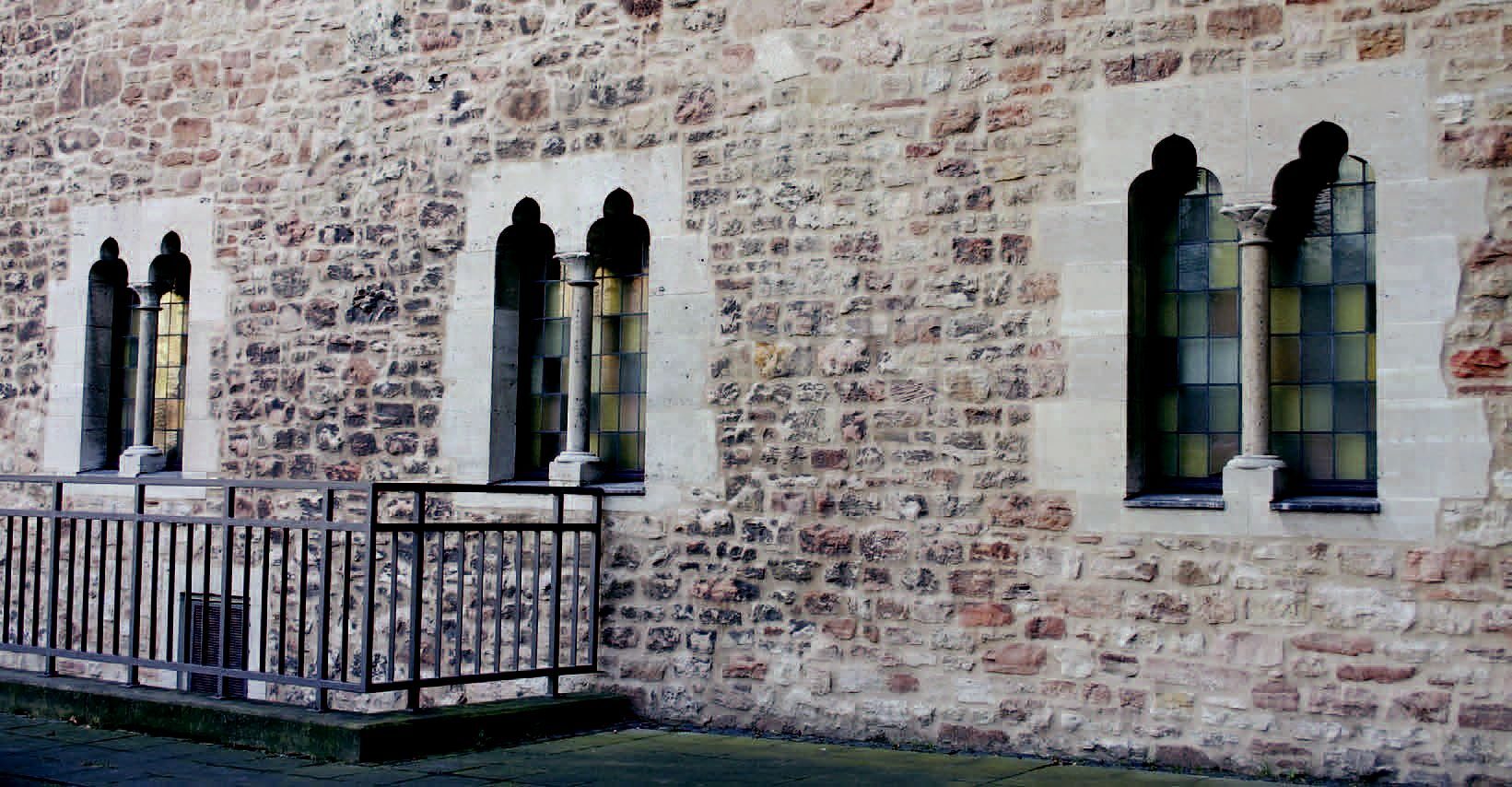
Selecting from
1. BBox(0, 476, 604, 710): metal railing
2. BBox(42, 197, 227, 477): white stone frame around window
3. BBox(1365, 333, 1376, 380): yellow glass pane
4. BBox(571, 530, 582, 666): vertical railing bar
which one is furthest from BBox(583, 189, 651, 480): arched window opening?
BBox(1365, 333, 1376, 380): yellow glass pane

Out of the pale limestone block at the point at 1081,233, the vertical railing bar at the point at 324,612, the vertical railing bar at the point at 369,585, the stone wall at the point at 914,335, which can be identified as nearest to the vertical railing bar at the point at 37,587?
the stone wall at the point at 914,335

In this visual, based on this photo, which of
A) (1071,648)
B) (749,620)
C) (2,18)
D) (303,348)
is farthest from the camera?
(2,18)

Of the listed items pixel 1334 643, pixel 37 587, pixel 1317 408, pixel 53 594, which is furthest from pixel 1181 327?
pixel 37 587

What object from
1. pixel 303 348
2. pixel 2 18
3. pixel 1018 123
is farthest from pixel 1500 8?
pixel 2 18

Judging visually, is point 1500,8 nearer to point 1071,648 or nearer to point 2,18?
point 1071,648

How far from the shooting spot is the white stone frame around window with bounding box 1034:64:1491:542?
555cm

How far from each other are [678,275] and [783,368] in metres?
0.75

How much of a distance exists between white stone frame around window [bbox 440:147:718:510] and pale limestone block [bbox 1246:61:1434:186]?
2.60m

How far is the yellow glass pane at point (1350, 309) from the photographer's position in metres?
5.95

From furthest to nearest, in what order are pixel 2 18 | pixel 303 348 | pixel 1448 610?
pixel 2 18
pixel 303 348
pixel 1448 610

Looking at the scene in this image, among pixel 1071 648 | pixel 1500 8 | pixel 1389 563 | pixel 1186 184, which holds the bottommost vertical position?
pixel 1071 648

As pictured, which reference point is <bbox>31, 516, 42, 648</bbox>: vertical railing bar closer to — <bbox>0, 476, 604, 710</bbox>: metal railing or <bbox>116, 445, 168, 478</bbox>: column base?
<bbox>0, 476, 604, 710</bbox>: metal railing

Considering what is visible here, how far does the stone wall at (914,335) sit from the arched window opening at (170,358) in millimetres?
564

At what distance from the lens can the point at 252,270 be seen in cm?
852
